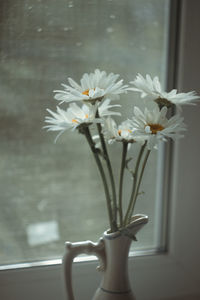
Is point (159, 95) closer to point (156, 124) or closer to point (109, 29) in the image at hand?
point (156, 124)

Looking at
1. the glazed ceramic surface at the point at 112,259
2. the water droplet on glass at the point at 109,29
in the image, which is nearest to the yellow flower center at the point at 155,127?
the glazed ceramic surface at the point at 112,259

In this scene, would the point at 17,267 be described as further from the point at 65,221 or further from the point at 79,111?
the point at 79,111

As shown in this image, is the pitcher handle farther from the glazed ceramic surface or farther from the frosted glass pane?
the frosted glass pane

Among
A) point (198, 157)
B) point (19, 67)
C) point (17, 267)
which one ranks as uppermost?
point (19, 67)

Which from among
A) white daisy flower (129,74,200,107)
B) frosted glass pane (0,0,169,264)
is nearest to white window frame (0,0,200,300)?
frosted glass pane (0,0,169,264)

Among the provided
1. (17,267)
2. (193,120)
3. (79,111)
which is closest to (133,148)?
(193,120)
